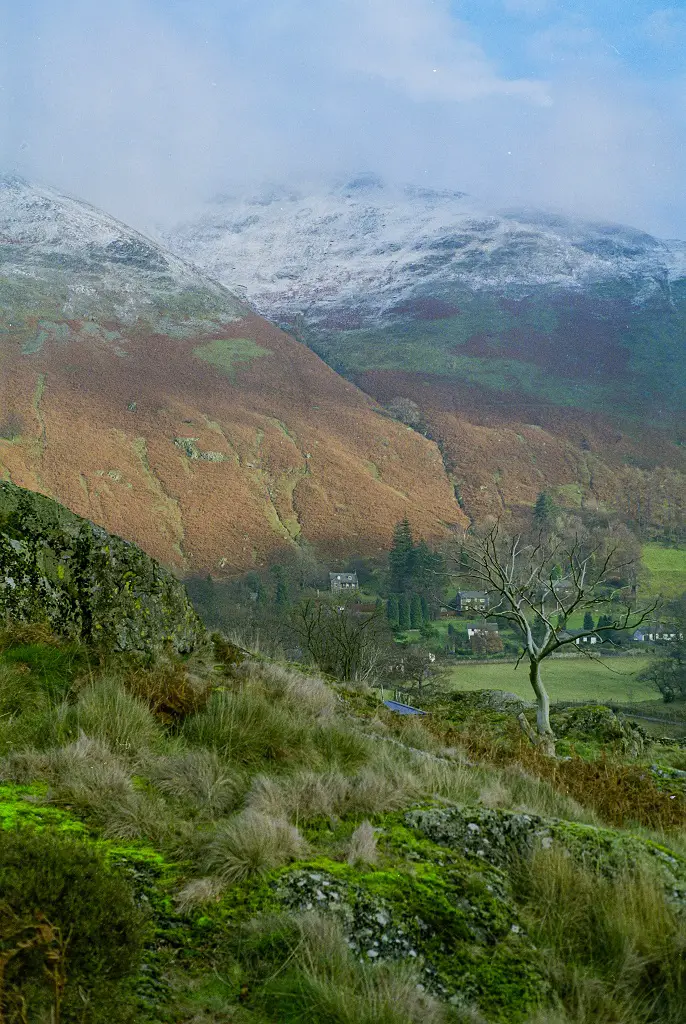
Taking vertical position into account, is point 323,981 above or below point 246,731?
above

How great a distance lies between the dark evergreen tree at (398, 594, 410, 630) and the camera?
91.9 metres

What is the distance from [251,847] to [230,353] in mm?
192976

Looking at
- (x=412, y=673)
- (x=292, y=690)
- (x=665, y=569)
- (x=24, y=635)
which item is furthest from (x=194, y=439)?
(x=24, y=635)

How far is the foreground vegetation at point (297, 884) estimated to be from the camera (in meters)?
2.59

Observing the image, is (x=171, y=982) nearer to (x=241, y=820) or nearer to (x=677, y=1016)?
(x=241, y=820)

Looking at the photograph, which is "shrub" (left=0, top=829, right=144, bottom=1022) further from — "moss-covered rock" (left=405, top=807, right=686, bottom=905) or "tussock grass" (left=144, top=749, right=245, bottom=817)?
"moss-covered rock" (left=405, top=807, right=686, bottom=905)

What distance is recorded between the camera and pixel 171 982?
2.68 meters

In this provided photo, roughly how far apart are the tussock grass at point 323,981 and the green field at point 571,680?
54.0 m

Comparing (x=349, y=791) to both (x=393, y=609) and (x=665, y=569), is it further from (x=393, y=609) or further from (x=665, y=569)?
(x=665, y=569)

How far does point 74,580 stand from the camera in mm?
7777

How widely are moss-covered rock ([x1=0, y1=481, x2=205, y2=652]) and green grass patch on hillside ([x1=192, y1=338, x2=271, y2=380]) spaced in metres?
175

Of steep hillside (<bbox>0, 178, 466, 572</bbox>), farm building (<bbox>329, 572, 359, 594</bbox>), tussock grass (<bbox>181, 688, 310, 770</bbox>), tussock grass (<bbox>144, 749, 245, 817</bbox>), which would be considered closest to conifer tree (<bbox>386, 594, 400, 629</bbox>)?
farm building (<bbox>329, 572, 359, 594</bbox>)

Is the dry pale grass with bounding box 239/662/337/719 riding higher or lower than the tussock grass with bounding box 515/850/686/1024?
lower

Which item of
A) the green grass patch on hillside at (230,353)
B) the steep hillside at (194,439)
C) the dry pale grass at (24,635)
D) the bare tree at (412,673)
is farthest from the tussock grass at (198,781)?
the green grass patch on hillside at (230,353)
